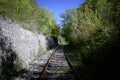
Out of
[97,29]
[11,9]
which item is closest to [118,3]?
[97,29]

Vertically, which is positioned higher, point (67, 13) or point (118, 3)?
point (67, 13)

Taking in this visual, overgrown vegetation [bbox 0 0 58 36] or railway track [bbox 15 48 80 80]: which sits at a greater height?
overgrown vegetation [bbox 0 0 58 36]

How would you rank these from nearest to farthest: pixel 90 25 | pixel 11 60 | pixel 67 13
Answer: pixel 11 60 → pixel 90 25 → pixel 67 13

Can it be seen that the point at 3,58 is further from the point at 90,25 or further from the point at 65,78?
the point at 90,25

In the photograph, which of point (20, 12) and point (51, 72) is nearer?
point (51, 72)

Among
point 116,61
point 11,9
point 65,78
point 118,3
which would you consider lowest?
point 65,78

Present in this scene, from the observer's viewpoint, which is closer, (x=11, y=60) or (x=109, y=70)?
(x=109, y=70)

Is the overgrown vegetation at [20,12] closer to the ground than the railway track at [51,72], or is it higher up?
higher up

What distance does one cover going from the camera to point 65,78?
452 inches

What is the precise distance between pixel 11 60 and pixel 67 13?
52.9 meters

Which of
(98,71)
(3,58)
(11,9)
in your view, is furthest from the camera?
(11,9)

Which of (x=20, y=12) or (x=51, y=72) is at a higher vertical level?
(x=20, y=12)

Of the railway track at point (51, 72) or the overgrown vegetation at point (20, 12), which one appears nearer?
the railway track at point (51, 72)

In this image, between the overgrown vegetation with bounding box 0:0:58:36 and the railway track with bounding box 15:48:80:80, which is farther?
the overgrown vegetation with bounding box 0:0:58:36
